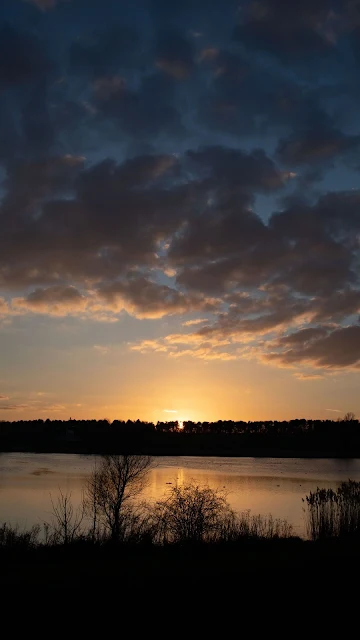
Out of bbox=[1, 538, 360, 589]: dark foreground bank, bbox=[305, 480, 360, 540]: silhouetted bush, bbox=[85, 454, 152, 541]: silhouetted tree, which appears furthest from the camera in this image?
bbox=[85, 454, 152, 541]: silhouetted tree

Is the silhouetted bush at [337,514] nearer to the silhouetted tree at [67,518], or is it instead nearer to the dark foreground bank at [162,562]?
the dark foreground bank at [162,562]

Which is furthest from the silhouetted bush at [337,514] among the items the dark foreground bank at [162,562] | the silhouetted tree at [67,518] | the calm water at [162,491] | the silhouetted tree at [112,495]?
the silhouetted tree at [67,518]

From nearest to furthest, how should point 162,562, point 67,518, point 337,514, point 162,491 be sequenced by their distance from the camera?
point 162,562, point 337,514, point 67,518, point 162,491

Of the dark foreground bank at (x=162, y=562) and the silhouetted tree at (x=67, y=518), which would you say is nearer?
the dark foreground bank at (x=162, y=562)

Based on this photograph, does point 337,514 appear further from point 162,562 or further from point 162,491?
point 162,491

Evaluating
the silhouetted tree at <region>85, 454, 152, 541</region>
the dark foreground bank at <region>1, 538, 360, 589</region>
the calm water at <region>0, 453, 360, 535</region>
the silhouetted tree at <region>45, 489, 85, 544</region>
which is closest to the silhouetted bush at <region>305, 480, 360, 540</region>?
the calm water at <region>0, 453, 360, 535</region>

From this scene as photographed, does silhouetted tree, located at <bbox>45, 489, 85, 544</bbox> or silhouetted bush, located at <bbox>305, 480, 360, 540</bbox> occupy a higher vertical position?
silhouetted bush, located at <bbox>305, 480, 360, 540</bbox>

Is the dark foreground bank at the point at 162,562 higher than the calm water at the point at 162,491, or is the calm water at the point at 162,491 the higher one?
the dark foreground bank at the point at 162,562

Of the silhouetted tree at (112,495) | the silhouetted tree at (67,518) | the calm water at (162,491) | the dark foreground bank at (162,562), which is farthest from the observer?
the calm water at (162,491)

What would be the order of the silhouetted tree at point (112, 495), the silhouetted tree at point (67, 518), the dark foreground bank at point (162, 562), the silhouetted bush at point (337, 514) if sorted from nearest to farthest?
the dark foreground bank at point (162, 562), the silhouetted bush at point (337, 514), the silhouetted tree at point (112, 495), the silhouetted tree at point (67, 518)

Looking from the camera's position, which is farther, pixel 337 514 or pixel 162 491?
pixel 162 491

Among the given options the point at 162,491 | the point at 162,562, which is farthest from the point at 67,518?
the point at 162,562

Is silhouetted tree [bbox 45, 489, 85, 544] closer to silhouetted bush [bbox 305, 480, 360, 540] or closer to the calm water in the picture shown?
the calm water

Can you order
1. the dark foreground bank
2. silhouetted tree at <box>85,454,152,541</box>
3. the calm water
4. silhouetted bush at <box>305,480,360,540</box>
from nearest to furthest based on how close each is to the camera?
the dark foreground bank → silhouetted bush at <box>305,480,360,540</box> → silhouetted tree at <box>85,454,152,541</box> → the calm water
